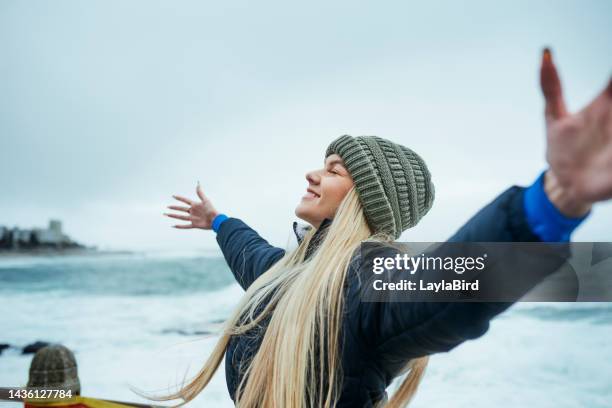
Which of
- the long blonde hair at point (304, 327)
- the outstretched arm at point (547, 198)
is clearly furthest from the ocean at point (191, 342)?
the outstretched arm at point (547, 198)

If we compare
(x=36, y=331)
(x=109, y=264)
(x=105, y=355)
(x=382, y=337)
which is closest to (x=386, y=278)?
(x=382, y=337)

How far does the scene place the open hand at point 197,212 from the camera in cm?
169

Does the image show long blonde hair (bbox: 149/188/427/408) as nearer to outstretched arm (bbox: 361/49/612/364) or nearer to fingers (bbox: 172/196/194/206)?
outstretched arm (bbox: 361/49/612/364)

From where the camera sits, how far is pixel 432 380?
5.61m

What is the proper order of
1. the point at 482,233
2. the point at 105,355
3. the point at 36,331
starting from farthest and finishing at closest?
1. the point at 36,331
2. the point at 105,355
3. the point at 482,233

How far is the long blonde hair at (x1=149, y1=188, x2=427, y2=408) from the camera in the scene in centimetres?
93

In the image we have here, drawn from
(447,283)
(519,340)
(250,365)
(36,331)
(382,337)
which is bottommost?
(519,340)

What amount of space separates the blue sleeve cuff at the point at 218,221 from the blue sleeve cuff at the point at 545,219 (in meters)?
1.17

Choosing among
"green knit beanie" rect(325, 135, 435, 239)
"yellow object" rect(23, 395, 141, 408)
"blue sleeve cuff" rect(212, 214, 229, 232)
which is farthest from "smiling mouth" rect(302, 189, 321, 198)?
"yellow object" rect(23, 395, 141, 408)

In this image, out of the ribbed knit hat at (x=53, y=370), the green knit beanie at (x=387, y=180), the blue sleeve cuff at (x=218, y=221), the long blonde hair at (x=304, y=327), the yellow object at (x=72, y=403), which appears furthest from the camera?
the ribbed knit hat at (x=53, y=370)

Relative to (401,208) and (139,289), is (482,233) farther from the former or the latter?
(139,289)

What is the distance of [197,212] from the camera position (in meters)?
1.72

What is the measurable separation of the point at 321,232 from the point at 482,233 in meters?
0.64

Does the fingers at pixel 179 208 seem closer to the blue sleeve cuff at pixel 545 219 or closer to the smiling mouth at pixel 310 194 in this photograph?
the smiling mouth at pixel 310 194
